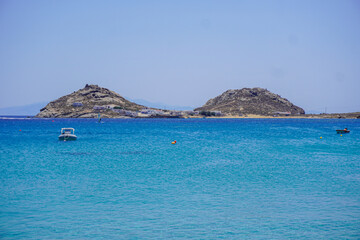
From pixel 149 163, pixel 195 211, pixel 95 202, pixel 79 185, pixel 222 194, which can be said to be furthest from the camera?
pixel 149 163

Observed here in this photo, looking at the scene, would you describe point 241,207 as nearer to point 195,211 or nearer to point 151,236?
point 195,211

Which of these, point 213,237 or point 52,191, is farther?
Answer: point 52,191

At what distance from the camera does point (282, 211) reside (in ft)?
65.9

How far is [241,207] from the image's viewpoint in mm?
20828

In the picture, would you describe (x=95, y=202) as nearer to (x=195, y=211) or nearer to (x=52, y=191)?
(x=52, y=191)

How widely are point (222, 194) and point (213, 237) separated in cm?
831

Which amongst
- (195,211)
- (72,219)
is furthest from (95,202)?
(195,211)

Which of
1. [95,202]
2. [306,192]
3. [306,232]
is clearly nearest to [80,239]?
[95,202]

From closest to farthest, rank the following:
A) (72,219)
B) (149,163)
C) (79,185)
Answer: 1. (72,219)
2. (79,185)
3. (149,163)

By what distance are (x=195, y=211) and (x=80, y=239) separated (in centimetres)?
711

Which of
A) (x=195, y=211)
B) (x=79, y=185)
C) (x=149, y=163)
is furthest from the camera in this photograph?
(x=149, y=163)

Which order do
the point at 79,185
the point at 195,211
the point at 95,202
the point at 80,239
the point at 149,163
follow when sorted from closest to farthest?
the point at 80,239, the point at 195,211, the point at 95,202, the point at 79,185, the point at 149,163

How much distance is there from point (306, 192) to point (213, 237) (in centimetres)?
1191

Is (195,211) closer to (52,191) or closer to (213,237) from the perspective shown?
(213,237)
